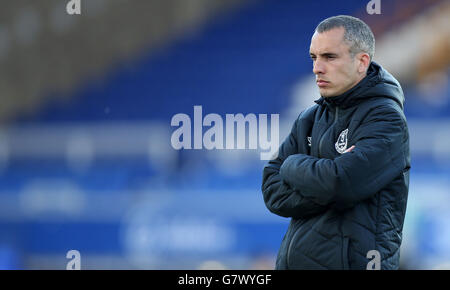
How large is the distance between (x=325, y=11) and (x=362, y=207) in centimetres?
436

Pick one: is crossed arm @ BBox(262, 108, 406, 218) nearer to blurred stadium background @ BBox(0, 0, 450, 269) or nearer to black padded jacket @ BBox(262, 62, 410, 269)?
black padded jacket @ BBox(262, 62, 410, 269)

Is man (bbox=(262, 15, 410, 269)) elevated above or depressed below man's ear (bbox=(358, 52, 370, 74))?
below

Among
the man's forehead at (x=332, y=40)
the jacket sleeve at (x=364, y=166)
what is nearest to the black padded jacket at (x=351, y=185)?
the jacket sleeve at (x=364, y=166)

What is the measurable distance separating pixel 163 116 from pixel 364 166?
4.29 metres

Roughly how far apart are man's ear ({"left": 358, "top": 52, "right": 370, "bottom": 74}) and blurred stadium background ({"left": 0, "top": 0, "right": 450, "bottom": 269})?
132 inches

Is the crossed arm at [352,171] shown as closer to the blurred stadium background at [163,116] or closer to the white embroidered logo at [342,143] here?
the white embroidered logo at [342,143]

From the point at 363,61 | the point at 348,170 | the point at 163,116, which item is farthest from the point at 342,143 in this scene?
the point at 163,116

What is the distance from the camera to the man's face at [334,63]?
1.65m

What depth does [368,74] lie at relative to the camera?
5.53 feet

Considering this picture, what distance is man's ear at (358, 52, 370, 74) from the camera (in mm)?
1672

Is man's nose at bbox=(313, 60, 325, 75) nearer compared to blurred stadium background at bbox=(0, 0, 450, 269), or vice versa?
man's nose at bbox=(313, 60, 325, 75)

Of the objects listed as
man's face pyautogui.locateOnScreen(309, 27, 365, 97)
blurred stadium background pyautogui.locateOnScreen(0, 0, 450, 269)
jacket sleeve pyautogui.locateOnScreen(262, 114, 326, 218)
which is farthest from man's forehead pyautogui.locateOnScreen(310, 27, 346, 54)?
blurred stadium background pyautogui.locateOnScreen(0, 0, 450, 269)
